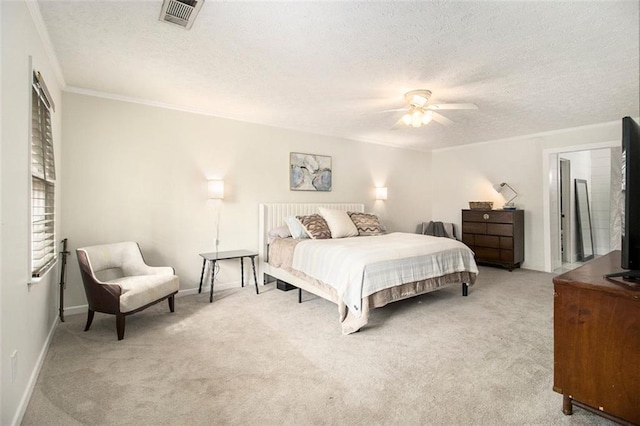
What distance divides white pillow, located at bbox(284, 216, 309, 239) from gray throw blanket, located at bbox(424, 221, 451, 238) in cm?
337

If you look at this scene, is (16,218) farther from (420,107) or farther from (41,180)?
(420,107)

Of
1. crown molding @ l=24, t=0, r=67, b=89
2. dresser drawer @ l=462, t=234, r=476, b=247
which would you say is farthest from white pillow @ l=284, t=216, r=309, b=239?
dresser drawer @ l=462, t=234, r=476, b=247

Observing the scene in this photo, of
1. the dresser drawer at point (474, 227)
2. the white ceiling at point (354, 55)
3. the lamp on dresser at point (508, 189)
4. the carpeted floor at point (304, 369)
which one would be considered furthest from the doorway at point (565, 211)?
the carpeted floor at point (304, 369)

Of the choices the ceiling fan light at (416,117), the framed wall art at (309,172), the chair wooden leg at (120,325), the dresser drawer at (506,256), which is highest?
the ceiling fan light at (416,117)

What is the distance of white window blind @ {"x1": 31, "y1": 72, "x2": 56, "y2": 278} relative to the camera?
2.07m

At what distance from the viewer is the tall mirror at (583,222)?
6058 mm

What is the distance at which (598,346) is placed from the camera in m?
1.50

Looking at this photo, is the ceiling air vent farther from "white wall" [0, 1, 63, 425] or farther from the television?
the television

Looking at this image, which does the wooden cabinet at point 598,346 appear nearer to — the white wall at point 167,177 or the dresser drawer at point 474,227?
the white wall at point 167,177

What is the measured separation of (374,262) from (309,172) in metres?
2.53

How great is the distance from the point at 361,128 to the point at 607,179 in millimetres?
5321

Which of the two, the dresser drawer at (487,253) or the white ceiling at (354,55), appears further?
the dresser drawer at (487,253)

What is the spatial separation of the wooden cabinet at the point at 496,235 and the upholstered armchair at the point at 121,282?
5136mm

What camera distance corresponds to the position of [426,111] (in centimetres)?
327
